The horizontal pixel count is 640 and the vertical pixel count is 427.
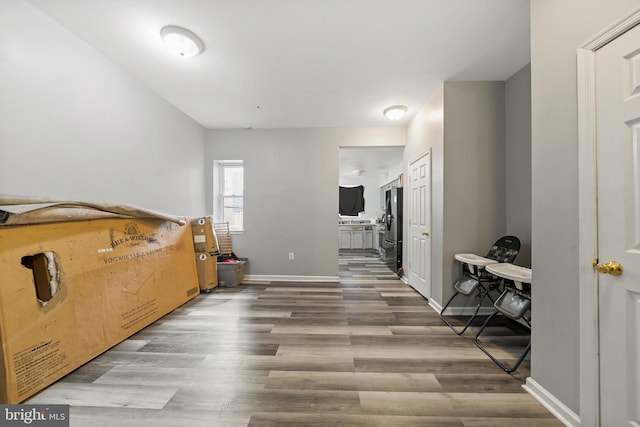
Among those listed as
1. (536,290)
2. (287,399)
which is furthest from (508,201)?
(287,399)

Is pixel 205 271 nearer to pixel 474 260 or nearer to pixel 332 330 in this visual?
pixel 332 330

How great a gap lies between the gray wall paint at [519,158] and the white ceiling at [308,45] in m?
0.21

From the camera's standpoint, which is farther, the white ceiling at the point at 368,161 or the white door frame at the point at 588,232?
the white ceiling at the point at 368,161

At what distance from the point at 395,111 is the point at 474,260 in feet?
7.16

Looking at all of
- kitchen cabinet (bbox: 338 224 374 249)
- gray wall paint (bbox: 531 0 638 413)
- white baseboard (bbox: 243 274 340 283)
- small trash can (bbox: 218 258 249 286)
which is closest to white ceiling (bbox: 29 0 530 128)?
gray wall paint (bbox: 531 0 638 413)

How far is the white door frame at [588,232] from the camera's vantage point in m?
1.14

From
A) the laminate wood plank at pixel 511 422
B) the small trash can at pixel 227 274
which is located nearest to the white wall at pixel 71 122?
the small trash can at pixel 227 274

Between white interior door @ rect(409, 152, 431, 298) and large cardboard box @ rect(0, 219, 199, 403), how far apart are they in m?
3.21

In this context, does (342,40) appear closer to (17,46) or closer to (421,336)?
(17,46)

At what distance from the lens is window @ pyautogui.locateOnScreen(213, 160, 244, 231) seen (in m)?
4.34

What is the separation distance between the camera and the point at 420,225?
11.1ft

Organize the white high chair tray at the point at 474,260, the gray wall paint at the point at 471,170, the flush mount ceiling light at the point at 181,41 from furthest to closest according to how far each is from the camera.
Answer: the gray wall paint at the point at 471,170, the white high chair tray at the point at 474,260, the flush mount ceiling light at the point at 181,41

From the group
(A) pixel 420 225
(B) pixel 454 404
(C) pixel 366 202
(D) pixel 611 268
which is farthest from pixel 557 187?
(C) pixel 366 202

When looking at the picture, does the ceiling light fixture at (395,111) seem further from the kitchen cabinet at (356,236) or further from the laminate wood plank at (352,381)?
the kitchen cabinet at (356,236)
